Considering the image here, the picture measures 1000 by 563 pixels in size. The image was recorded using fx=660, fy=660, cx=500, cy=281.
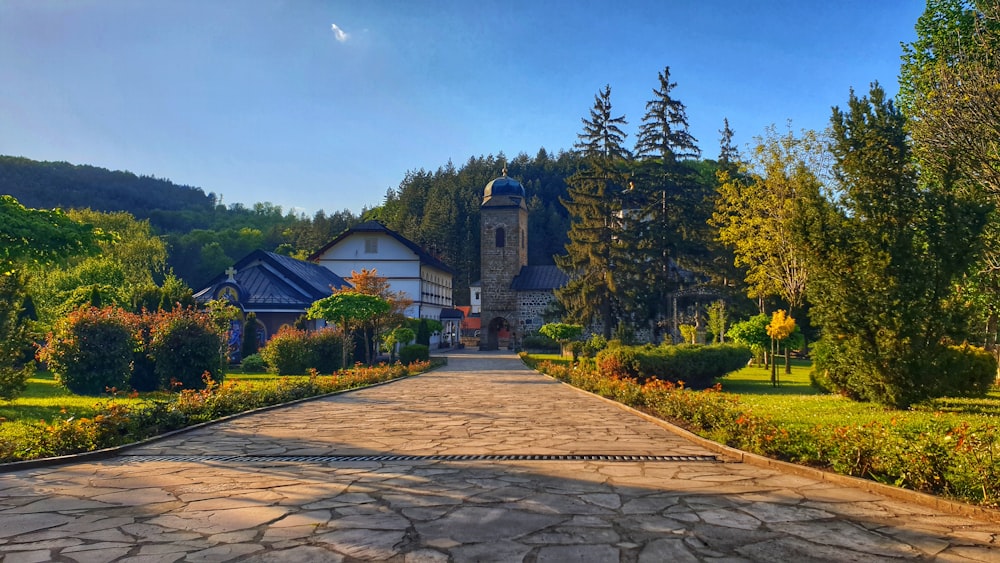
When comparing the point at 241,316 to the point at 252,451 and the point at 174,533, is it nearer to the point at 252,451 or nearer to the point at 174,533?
the point at 252,451

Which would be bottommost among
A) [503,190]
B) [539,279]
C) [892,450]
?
[892,450]

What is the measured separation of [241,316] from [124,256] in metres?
32.2

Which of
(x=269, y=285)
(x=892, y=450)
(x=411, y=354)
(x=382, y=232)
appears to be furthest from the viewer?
(x=382, y=232)

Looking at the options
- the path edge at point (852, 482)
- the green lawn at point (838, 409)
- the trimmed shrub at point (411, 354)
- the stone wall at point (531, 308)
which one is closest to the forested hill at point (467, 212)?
the stone wall at point (531, 308)

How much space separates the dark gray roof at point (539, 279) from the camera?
5047cm

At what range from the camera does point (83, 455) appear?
7.80m

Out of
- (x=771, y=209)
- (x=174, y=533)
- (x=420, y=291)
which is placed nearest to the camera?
(x=174, y=533)

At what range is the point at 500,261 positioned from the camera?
51156 mm

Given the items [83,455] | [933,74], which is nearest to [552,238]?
[933,74]

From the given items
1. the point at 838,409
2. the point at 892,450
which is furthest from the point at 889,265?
the point at 892,450

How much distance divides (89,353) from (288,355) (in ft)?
27.8

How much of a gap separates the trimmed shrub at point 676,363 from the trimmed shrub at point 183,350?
33.4ft

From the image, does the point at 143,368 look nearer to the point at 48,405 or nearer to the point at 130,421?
the point at 48,405

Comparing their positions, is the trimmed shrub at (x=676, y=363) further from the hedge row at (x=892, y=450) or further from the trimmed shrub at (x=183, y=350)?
the trimmed shrub at (x=183, y=350)
